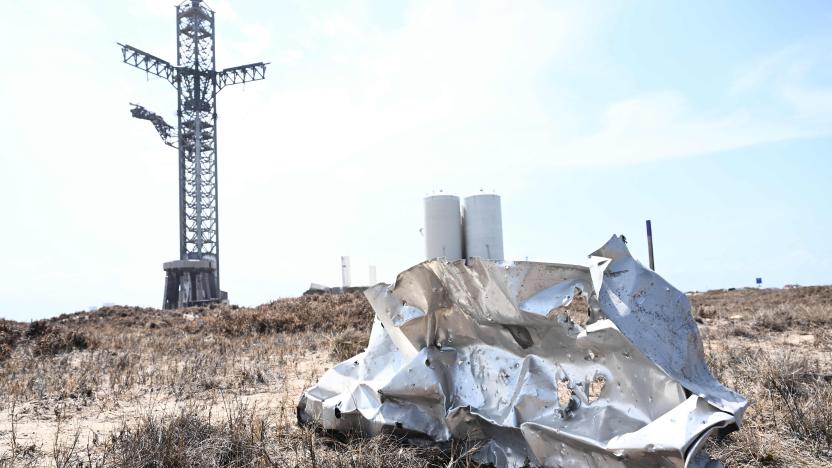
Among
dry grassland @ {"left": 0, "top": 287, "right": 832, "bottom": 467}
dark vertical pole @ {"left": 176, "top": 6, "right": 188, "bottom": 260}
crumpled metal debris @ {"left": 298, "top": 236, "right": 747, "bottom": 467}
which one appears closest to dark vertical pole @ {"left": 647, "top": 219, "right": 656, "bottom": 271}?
dry grassland @ {"left": 0, "top": 287, "right": 832, "bottom": 467}

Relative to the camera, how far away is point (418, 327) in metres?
3.56

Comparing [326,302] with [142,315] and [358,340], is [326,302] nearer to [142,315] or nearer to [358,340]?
[142,315]

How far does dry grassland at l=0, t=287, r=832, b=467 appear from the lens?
318cm

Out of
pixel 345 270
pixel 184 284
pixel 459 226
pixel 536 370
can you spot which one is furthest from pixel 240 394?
pixel 184 284

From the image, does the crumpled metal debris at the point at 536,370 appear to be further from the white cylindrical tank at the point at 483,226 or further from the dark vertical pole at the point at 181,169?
the dark vertical pole at the point at 181,169

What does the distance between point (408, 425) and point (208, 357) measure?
557 centimetres

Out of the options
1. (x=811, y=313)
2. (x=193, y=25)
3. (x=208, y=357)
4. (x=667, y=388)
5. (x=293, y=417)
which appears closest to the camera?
(x=667, y=388)

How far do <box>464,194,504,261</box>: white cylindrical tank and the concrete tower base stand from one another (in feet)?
69.2

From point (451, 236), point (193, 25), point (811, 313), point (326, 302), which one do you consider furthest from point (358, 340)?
point (193, 25)

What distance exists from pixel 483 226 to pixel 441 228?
0.99 m

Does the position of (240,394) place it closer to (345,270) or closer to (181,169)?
(345,270)

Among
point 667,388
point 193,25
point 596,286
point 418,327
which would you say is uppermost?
point 193,25

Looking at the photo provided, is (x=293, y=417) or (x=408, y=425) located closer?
(x=408, y=425)

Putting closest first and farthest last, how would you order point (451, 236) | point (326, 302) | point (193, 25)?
1. point (451, 236)
2. point (326, 302)
3. point (193, 25)
